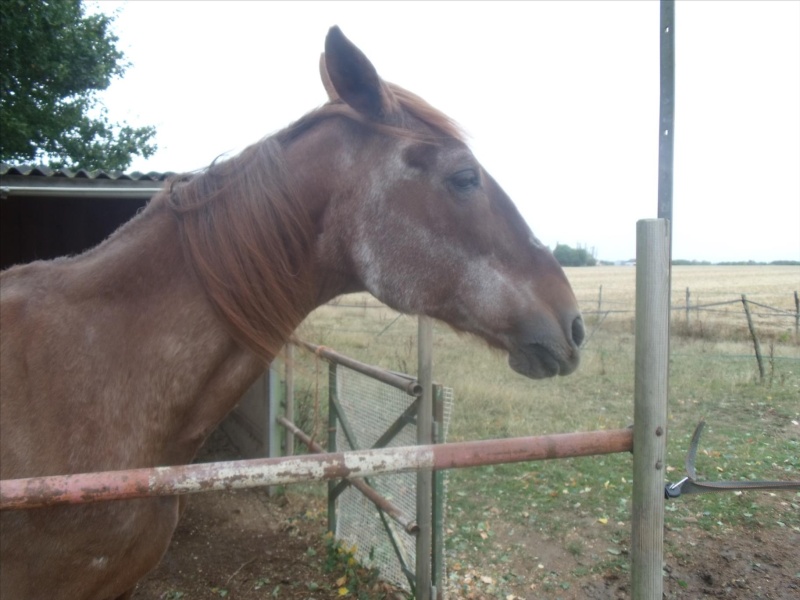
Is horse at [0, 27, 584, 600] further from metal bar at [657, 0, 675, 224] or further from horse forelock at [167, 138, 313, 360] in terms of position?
metal bar at [657, 0, 675, 224]

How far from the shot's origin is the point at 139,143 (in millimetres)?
12359

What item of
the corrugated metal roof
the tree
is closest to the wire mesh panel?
the corrugated metal roof

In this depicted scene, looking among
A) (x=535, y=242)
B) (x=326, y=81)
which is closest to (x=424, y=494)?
(x=535, y=242)

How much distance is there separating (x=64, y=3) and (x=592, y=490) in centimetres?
1144

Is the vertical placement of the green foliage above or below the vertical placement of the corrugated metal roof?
below

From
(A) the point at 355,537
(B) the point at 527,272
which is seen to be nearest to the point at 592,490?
(A) the point at 355,537

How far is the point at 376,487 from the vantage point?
420 centimetres

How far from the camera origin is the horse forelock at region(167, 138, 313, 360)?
1867 millimetres

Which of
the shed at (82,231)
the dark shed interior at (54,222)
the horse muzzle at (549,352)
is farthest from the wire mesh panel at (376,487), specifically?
the dark shed interior at (54,222)

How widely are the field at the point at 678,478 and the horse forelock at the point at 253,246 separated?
393mm

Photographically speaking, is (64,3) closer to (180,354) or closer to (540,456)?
(180,354)

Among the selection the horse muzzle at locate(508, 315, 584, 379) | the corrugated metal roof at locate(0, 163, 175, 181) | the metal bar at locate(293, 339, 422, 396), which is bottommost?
the metal bar at locate(293, 339, 422, 396)

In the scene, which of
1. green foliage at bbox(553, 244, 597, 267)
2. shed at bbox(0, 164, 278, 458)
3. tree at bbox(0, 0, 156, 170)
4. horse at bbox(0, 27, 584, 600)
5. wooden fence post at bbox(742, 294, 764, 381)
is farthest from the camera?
green foliage at bbox(553, 244, 597, 267)

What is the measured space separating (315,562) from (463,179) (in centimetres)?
359
